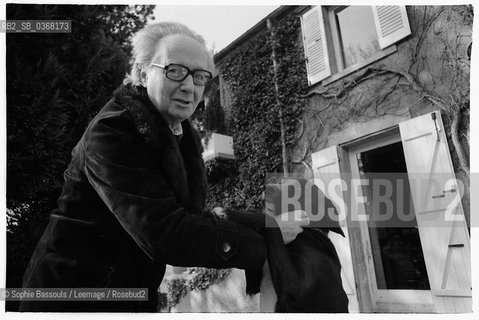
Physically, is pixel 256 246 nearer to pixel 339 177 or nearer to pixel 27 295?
pixel 27 295

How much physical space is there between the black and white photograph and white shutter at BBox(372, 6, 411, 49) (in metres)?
0.02

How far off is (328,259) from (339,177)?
11.3 ft

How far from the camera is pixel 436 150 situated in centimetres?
338

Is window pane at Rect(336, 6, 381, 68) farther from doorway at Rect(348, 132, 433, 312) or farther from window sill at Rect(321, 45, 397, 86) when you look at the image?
doorway at Rect(348, 132, 433, 312)

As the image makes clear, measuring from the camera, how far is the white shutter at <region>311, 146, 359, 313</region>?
148 inches

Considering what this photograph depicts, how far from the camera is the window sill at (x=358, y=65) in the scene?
155 inches

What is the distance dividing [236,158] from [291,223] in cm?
471

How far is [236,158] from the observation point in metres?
5.48

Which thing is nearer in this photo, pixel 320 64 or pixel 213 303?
pixel 320 64

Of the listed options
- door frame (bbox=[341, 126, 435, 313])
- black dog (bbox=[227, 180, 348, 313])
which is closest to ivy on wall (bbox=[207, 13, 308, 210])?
door frame (bbox=[341, 126, 435, 313])

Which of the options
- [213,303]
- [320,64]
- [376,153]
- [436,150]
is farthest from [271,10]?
[213,303]

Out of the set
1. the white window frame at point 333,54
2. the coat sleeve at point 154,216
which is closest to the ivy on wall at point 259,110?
the white window frame at point 333,54

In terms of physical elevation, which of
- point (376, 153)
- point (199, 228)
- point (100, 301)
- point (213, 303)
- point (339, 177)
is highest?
point (376, 153)

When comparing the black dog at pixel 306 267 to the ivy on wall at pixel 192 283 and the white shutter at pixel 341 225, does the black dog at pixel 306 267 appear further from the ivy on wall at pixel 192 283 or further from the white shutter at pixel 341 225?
the ivy on wall at pixel 192 283
